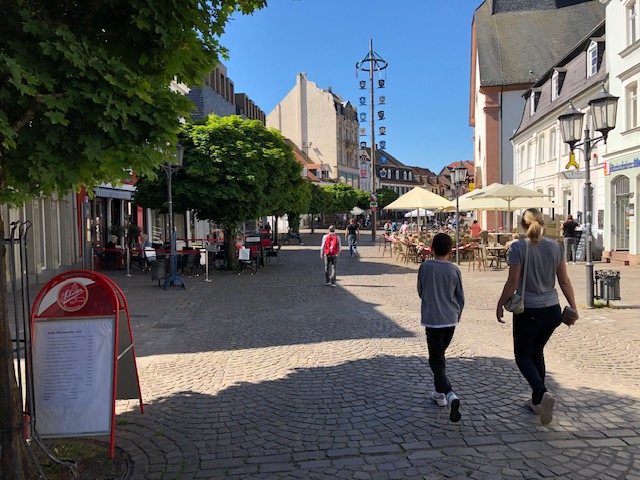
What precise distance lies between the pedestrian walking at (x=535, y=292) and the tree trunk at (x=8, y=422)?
365 cm

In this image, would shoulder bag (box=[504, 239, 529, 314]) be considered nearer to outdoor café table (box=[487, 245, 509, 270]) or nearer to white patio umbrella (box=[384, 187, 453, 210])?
outdoor café table (box=[487, 245, 509, 270])

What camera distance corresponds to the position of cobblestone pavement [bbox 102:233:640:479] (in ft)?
13.4

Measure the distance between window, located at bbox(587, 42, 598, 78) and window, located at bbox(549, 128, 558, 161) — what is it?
4.44 metres

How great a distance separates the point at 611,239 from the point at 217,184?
43.9 feet

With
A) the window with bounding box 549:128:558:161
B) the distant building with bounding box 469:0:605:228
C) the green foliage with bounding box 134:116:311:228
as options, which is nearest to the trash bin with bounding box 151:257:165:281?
the green foliage with bounding box 134:116:311:228

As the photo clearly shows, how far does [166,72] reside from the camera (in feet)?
13.4

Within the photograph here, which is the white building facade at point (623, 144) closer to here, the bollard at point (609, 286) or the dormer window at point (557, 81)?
the dormer window at point (557, 81)

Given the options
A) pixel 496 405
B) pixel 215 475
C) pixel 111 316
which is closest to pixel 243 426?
pixel 215 475

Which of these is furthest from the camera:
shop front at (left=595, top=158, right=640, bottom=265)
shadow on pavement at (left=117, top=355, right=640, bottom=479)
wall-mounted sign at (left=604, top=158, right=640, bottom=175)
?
shop front at (left=595, top=158, right=640, bottom=265)

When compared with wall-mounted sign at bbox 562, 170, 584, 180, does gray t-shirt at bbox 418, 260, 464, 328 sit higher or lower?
lower

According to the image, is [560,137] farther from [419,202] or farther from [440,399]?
[440,399]

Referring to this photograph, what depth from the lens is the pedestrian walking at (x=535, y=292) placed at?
4.82m

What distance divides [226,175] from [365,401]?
12428 millimetres

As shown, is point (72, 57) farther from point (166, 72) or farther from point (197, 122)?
point (197, 122)
